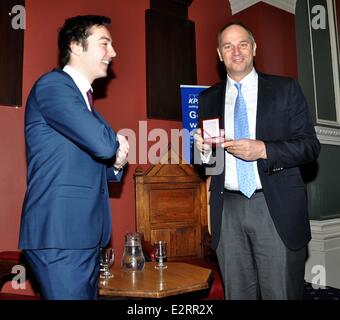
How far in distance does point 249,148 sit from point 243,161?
0.48 ft

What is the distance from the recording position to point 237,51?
1.97 m

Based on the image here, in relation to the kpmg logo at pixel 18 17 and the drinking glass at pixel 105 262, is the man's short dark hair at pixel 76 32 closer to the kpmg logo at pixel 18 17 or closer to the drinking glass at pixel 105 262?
the drinking glass at pixel 105 262

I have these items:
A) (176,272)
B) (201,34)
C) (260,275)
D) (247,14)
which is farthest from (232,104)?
(247,14)

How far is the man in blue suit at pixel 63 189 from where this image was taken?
4.49 ft

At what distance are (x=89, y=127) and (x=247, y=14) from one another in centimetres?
359

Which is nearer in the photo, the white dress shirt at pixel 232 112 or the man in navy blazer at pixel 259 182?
the man in navy blazer at pixel 259 182

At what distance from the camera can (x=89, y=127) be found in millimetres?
1414

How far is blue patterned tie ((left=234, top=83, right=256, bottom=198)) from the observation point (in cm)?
179

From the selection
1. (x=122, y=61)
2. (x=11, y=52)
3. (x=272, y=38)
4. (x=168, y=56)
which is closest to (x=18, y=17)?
(x=11, y=52)

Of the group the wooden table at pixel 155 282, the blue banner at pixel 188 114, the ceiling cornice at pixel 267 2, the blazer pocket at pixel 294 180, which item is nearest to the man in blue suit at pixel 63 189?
the wooden table at pixel 155 282

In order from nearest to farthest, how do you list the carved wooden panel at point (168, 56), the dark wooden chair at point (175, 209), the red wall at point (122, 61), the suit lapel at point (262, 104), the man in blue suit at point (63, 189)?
1. the man in blue suit at point (63, 189)
2. the suit lapel at point (262, 104)
3. the red wall at point (122, 61)
4. the dark wooden chair at point (175, 209)
5. the carved wooden panel at point (168, 56)

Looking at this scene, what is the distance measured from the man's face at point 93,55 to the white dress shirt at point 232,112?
71 centimetres

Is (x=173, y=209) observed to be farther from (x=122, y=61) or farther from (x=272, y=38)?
(x=272, y=38)

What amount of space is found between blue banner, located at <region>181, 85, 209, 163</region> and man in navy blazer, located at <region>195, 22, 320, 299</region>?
5.91 ft
